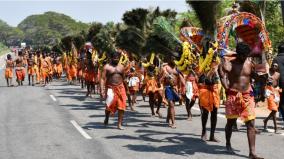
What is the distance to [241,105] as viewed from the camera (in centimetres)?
837

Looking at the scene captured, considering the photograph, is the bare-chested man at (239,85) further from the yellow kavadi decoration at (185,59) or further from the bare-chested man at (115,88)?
the bare-chested man at (115,88)

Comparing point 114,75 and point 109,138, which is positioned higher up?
point 114,75

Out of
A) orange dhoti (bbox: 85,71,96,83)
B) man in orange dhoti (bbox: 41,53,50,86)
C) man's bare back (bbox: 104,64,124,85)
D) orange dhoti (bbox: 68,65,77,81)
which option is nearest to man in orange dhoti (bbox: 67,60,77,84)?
orange dhoti (bbox: 68,65,77,81)

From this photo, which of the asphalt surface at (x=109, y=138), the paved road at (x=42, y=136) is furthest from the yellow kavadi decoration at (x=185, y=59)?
the paved road at (x=42, y=136)

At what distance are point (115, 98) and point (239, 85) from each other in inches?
163

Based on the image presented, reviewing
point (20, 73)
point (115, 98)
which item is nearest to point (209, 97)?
point (115, 98)

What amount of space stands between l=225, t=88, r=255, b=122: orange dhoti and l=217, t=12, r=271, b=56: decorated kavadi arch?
8.14 ft

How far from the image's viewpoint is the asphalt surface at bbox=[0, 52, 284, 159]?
8961 millimetres

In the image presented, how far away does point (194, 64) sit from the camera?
12766 millimetres

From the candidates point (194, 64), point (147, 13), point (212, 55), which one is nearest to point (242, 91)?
point (212, 55)

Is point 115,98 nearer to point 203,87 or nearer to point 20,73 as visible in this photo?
point 203,87

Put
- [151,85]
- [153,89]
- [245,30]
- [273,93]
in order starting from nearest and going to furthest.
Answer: [273,93] < [245,30] < [153,89] < [151,85]

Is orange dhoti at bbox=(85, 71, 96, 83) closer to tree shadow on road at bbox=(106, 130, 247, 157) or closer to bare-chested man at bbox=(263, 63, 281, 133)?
tree shadow on road at bbox=(106, 130, 247, 157)

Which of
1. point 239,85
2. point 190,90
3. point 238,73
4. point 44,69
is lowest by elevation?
point 190,90
